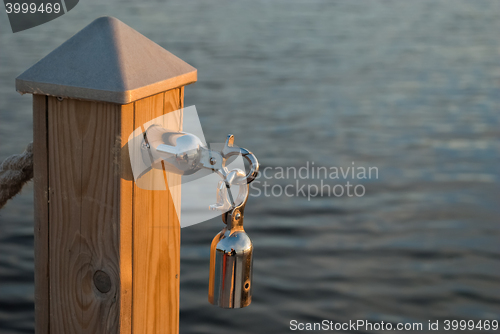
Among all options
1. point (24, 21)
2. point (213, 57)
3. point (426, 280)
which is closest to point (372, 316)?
point (426, 280)

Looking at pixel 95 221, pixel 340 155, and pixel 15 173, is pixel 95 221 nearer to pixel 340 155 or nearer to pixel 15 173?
pixel 15 173

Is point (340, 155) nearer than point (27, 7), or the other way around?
point (340, 155)

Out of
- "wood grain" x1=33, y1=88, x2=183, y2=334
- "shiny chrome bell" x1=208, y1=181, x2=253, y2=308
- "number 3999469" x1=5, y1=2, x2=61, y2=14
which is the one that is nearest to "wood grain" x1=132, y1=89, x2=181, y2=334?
"wood grain" x1=33, y1=88, x2=183, y2=334

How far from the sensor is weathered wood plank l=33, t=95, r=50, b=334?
121 cm

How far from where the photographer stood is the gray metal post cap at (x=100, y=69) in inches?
44.3

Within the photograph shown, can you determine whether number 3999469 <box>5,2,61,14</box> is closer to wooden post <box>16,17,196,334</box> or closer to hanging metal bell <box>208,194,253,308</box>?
wooden post <box>16,17,196,334</box>

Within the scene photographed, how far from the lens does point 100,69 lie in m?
1.14

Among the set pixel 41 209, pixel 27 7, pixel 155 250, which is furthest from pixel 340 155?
pixel 27 7

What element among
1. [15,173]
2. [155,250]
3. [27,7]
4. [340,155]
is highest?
[15,173]

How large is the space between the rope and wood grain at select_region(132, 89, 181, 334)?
27 cm

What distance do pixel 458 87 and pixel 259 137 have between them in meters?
3.26

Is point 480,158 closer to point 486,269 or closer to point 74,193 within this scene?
point 486,269

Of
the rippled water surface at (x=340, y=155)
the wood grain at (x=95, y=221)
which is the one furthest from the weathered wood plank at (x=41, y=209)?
the rippled water surface at (x=340, y=155)

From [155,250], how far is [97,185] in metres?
0.21
